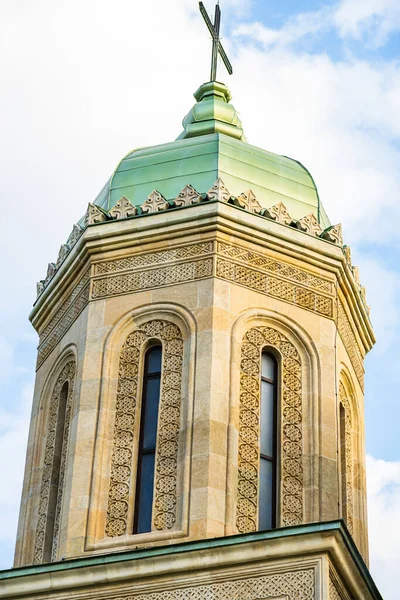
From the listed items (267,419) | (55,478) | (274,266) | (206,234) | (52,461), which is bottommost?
(55,478)

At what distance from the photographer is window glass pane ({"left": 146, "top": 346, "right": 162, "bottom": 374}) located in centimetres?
2014

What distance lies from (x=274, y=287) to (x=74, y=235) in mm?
2836

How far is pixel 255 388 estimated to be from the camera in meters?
19.8

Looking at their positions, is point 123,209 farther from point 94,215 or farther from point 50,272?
point 50,272

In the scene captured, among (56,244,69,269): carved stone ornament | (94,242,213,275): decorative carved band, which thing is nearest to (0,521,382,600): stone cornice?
(94,242,213,275): decorative carved band

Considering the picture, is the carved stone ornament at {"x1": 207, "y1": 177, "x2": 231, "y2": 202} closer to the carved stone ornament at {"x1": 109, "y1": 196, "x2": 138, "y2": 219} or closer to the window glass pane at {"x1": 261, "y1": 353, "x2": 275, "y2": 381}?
the carved stone ornament at {"x1": 109, "y1": 196, "x2": 138, "y2": 219}

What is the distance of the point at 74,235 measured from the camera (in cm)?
2167

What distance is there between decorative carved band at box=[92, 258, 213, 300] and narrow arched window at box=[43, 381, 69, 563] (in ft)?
4.27

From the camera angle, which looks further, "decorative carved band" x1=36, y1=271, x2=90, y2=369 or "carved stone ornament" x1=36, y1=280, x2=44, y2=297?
"carved stone ornament" x1=36, y1=280, x2=44, y2=297

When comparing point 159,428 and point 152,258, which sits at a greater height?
point 152,258

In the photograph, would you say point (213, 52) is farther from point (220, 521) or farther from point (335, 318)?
point (220, 521)

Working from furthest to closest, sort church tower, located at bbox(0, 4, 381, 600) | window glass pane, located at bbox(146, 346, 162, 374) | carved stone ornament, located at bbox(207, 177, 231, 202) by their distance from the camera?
1. carved stone ornament, located at bbox(207, 177, 231, 202)
2. window glass pane, located at bbox(146, 346, 162, 374)
3. church tower, located at bbox(0, 4, 381, 600)

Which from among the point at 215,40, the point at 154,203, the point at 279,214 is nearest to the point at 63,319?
the point at 154,203

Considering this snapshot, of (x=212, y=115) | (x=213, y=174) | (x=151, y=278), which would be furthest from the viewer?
(x=212, y=115)
